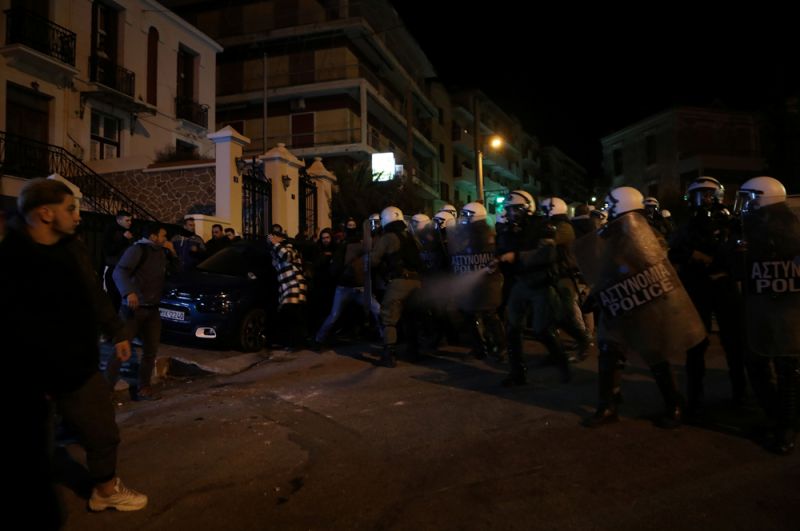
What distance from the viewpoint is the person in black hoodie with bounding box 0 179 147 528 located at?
255 centimetres

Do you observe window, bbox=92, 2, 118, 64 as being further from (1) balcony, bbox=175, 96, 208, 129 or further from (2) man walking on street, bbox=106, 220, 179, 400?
(2) man walking on street, bbox=106, 220, 179, 400

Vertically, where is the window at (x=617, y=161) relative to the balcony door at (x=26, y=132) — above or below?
above

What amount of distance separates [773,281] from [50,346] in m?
4.26

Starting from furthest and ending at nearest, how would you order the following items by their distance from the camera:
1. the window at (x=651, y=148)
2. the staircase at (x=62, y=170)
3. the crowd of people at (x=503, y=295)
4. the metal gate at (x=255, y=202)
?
the window at (x=651, y=148), the staircase at (x=62, y=170), the metal gate at (x=255, y=202), the crowd of people at (x=503, y=295)

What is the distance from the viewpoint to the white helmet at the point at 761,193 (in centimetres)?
403

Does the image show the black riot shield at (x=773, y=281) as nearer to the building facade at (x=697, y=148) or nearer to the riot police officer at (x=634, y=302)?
the riot police officer at (x=634, y=302)

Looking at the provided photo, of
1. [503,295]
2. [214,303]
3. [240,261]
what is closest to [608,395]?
[503,295]

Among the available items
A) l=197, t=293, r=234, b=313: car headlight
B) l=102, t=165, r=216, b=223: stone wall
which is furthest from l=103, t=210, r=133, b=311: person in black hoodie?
l=102, t=165, r=216, b=223: stone wall

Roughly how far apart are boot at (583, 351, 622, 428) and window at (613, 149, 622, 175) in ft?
130

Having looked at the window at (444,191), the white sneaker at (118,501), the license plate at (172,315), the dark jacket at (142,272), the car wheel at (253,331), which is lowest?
the white sneaker at (118,501)

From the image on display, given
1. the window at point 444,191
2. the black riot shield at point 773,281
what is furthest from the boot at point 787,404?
the window at point 444,191

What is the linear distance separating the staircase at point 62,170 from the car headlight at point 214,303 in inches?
296

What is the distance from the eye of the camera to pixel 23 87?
52.1ft

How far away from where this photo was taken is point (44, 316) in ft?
8.84
